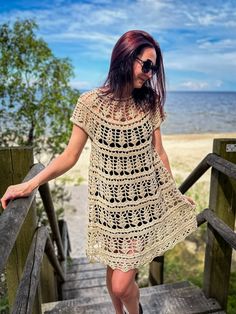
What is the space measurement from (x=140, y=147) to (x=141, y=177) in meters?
0.14

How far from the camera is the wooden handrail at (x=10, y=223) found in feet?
2.51

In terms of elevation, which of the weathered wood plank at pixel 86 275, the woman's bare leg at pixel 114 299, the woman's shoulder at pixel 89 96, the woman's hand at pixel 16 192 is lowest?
the weathered wood plank at pixel 86 275

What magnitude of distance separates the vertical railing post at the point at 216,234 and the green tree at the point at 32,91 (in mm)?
2683

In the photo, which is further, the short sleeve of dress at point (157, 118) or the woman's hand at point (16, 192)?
the short sleeve of dress at point (157, 118)

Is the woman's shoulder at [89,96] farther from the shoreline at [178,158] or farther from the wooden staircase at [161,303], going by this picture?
the shoreline at [178,158]

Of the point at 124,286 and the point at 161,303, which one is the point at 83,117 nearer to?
the point at 124,286

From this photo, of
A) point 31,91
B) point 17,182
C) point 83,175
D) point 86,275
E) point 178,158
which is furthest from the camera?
point 178,158

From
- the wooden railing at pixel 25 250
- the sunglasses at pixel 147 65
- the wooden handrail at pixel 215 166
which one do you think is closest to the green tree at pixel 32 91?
the wooden railing at pixel 25 250

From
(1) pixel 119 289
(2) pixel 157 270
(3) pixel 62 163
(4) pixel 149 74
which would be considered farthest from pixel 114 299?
(2) pixel 157 270

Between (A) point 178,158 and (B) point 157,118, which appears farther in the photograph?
(A) point 178,158

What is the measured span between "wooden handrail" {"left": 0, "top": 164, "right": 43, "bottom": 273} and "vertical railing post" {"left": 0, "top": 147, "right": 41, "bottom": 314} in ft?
0.59

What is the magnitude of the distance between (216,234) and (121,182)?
0.83 metres

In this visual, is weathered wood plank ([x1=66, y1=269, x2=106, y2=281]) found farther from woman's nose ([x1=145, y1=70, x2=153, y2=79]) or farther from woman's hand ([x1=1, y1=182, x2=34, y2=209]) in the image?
woman's nose ([x1=145, y1=70, x2=153, y2=79])

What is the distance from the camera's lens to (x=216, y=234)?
197cm
